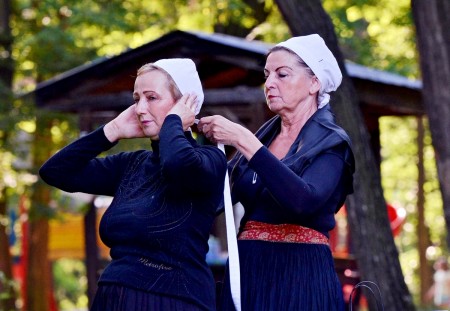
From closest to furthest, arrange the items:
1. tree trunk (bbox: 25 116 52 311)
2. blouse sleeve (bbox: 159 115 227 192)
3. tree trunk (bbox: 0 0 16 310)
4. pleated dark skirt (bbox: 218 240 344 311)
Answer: blouse sleeve (bbox: 159 115 227 192) < pleated dark skirt (bbox: 218 240 344 311) < tree trunk (bbox: 0 0 16 310) < tree trunk (bbox: 25 116 52 311)

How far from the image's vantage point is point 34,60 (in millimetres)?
19188

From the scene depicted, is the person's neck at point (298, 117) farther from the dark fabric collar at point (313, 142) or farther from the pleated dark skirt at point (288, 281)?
the pleated dark skirt at point (288, 281)

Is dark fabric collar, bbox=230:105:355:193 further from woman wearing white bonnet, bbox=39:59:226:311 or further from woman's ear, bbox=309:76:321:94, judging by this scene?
woman wearing white bonnet, bbox=39:59:226:311

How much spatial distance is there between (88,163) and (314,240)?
2.88 ft

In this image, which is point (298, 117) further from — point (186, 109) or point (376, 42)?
point (376, 42)

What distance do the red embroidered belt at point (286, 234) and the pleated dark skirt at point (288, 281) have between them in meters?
0.02

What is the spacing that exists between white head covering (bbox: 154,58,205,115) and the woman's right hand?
0.31m

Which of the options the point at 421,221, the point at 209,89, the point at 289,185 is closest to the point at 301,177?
the point at 289,185

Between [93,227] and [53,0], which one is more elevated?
[53,0]

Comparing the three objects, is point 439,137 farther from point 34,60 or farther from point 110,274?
point 34,60

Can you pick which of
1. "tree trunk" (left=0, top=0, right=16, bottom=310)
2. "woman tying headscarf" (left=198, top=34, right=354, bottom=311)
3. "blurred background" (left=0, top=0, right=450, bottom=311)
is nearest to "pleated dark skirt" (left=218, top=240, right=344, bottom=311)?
"woman tying headscarf" (left=198, top=34, right=354, bottom=311)

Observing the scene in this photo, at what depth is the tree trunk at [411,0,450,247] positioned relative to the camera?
9.56 meters

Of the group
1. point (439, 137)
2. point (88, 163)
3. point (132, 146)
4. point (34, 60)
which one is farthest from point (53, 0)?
Result: point (88, 163)

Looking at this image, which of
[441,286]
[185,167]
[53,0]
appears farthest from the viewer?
[441,286]
